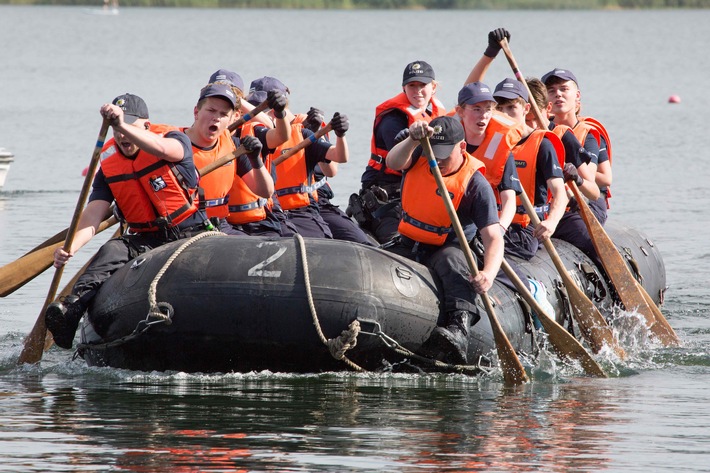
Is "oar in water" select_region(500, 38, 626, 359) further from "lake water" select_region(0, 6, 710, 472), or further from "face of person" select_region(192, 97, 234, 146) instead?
"face of person" select_region(192, 97, 234, 146)

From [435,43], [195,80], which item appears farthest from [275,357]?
[435,43]

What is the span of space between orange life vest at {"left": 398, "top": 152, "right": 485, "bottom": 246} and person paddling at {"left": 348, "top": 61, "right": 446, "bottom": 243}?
1933 millimetres

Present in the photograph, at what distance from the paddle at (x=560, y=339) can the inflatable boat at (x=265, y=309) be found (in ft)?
1.47

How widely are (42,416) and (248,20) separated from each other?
255 ft

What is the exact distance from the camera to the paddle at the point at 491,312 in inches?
336

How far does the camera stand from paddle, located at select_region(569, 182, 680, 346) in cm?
1102

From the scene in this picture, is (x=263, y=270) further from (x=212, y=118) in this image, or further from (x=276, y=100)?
(x=276, y=100)

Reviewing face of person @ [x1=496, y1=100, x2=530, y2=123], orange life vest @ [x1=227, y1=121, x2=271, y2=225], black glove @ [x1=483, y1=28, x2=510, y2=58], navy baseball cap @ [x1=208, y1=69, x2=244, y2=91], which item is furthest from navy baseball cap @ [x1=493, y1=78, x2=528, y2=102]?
navy baseball cap @ [x1=208, y1=69, x2=244, y2=91]

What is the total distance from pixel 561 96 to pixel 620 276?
4.99ft

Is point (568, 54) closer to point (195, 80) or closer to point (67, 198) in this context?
point (195, 80)

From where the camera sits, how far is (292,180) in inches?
427

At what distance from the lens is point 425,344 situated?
8.71m

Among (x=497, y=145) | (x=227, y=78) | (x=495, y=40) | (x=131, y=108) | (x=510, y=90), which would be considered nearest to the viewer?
(x=131, y=108)

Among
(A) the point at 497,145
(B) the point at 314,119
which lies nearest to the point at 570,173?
(A) the point at 497,145
